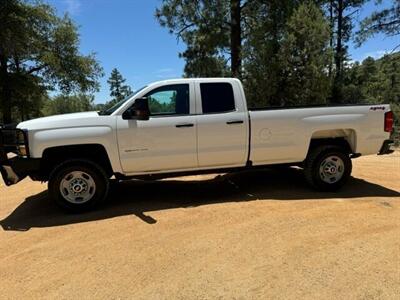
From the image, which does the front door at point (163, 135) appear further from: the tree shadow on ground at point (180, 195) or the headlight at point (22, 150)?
the headlight at point (22, 150)

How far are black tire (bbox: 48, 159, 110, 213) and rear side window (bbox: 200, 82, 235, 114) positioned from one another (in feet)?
6.50

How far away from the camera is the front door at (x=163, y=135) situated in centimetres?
603

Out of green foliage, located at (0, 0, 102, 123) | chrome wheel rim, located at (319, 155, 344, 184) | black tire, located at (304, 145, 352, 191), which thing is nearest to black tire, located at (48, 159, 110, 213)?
black tire, located at (304, 145, 352, 191)

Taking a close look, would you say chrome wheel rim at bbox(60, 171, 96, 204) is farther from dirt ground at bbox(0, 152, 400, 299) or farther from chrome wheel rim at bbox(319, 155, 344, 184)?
chrome wheel rim at bbox(319, 155, 344, 184)

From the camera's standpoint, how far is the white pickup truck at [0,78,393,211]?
588 centimetres

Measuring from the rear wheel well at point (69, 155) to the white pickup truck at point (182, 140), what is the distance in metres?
0.02

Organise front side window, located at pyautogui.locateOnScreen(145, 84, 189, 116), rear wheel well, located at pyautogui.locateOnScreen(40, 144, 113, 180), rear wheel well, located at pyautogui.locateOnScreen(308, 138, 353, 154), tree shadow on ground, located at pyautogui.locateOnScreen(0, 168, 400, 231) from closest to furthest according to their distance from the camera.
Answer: tree shadow on ground, located at pyautogui.locateOnScreen(0, 168, 400, 231) < rear wheel well, located at pyautogui.locateOnScreen(40, 144, 113, 180) < front side window, located at pyautogui.locateOnScreen(145, 84, 189, 116) < rear wheel well, located at pyautogui.locateOnScreen(308, 138, 353, 154)

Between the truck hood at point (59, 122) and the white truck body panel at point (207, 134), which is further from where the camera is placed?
the white truck body panel at point (207, 134)

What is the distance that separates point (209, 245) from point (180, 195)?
2.38 meters

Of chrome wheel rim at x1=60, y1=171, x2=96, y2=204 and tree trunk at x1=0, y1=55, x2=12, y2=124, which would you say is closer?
chrome wheel rim at x1=60, y1=171, x2=96, y2=204

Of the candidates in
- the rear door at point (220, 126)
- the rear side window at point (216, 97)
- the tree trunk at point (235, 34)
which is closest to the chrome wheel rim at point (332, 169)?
the rear door at point (220, 126)

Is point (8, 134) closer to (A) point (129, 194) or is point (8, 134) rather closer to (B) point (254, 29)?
(A) point (129, 194)

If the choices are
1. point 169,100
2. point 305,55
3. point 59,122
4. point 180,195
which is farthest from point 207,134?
point 305,55

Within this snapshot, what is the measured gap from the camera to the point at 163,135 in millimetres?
6102
